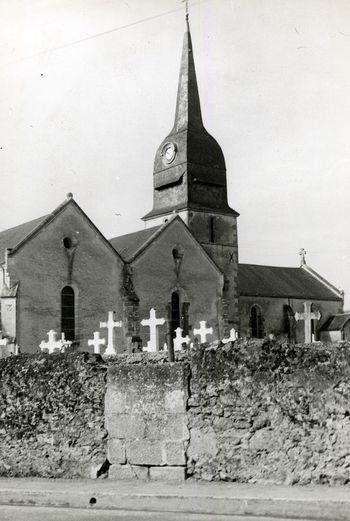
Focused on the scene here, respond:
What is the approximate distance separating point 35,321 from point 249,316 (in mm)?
19828

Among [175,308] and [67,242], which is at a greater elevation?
[67,242]

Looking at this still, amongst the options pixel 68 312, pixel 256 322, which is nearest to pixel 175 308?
pixel 68 312

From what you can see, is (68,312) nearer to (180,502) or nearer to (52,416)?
(52,416)

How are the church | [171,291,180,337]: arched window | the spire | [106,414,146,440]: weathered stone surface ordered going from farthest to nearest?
the spire < [171,291,180,337]: arched window < the church < [106,414,146,440]: weathered stone surface

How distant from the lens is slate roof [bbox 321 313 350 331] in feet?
155

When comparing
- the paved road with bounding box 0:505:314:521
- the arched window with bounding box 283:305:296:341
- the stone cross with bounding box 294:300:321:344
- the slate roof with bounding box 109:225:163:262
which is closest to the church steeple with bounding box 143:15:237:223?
the slate roof with bounding box 109:225:163:262

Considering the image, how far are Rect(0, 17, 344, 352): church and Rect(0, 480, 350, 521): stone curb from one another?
967 centimetres

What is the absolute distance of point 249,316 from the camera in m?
44.8

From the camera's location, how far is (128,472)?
8.58 metres

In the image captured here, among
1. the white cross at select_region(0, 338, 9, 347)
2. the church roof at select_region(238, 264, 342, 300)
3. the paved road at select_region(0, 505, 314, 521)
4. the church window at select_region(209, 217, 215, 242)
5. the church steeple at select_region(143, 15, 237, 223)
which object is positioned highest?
the church steeple at select_region(143, 15, 237, 223)

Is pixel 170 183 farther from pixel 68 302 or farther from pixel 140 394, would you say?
pixel 140 394

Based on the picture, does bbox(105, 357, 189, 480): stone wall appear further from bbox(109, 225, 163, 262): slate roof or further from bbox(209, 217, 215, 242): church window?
bbox(209, 217, 215, 242): church window

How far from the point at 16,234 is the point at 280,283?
77.3 ft

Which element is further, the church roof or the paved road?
the church roof
